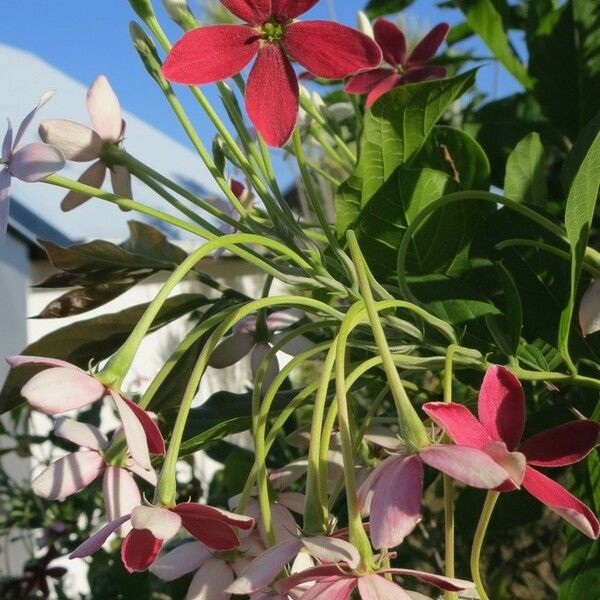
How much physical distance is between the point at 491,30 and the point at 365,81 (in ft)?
0.88

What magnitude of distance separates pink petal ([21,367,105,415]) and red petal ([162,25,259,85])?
0.14 meters

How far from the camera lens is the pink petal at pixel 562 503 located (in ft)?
1.12

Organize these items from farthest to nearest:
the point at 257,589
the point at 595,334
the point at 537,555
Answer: the point at 537,555, the point at 595,334, the point at 257,589

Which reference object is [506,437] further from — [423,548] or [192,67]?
[423,548]

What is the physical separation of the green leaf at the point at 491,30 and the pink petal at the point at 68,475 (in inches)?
27.3

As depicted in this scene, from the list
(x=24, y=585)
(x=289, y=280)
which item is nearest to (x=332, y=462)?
(x=289, y=280)

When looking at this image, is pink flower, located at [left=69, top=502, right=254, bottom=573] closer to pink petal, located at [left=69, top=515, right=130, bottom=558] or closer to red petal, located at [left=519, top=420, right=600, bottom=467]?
pink petal, located at [left=69, top=515, right=130, bottom=558]

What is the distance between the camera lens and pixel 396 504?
319mm

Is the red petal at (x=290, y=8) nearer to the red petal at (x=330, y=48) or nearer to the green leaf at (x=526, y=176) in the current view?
the red petal at (x=330, y=48)

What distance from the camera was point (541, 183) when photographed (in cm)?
61

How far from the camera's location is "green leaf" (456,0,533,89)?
956 millimetres

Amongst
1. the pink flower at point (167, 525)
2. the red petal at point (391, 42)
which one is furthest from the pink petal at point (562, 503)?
the red petal at point (391, 42)

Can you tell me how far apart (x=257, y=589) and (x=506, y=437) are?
11cm

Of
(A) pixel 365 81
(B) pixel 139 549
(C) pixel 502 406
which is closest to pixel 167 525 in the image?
(B) pixel 139 549
